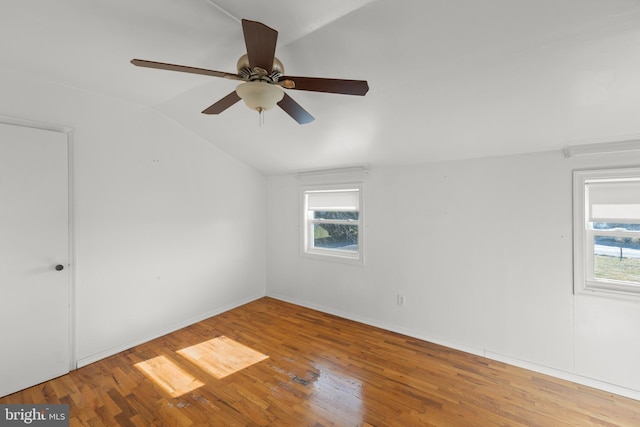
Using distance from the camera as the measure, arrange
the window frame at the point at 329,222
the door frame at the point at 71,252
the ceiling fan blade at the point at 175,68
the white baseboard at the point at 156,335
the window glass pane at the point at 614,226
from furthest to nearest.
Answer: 1. the window frame at the point at 329,222
2. the white baseboard at the point at 156,335
3. the door frame at the point at 71,252
4. the window glass pane at the point at 614,226
5. the ceiling fan blade at the point at 175,68

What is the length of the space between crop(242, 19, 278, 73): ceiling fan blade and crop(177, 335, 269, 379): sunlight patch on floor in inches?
96.6

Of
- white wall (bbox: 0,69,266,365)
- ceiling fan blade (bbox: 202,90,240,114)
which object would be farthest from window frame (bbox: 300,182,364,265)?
ceiling fan blade (bbox: 202,90,240,114)

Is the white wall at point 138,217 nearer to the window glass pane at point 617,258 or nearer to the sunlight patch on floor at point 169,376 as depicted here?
the sunlight patch on floor at point 169,376

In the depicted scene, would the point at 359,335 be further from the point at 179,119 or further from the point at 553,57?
the point at 179,119

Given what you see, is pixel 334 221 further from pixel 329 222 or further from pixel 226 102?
pixel 226 102

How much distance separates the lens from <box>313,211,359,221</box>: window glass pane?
365 cm

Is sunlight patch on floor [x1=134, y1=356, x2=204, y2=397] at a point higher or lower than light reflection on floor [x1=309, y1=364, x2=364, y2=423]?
higher

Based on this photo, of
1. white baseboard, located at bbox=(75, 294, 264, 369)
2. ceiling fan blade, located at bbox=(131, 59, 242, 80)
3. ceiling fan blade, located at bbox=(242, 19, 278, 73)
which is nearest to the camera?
ceiling fan blade, located at bbox=(242, 19, 278, 73)

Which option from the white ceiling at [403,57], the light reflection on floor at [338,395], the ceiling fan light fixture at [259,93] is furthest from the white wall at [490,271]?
the ceiling fan light fixture at [259,93]

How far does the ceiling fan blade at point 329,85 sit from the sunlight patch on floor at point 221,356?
2417 millimetres

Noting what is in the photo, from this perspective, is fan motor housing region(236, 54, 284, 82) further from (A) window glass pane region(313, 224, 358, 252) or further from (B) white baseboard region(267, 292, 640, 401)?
(B) white baseboard region(267, 292, 640, 401)

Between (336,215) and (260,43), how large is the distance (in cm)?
281

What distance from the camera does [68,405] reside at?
194 centimetres

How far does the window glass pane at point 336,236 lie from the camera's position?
3665mm
